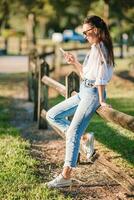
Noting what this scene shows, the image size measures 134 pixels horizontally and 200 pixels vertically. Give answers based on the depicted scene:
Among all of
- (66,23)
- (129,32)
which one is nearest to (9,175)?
(129,32)

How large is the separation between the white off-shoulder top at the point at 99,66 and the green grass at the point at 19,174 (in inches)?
51.4

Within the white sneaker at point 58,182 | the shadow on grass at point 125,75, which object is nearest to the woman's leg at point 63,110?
the white sneaker at point 58,182

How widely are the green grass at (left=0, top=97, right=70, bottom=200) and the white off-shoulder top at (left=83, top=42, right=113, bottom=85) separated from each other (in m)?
1.31

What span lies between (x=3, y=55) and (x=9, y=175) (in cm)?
3105

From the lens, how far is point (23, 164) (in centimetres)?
766

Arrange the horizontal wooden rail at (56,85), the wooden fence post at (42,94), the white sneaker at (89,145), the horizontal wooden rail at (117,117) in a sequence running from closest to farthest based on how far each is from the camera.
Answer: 1. the horizontal wooden rail at (117,117)
2. the white sneaker at (89,145)
3. the horizontal wooden rail at (56,85)
4. the wooden fence post at (42,94)

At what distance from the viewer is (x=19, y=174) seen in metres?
7.13

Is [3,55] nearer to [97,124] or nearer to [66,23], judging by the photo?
[66,23]

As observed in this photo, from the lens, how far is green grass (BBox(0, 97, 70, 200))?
627 cm

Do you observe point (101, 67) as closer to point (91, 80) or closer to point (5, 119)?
point (91, 80)

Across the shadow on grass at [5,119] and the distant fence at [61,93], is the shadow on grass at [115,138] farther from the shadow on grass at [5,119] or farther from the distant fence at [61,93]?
the shadow on grass at [5,119]

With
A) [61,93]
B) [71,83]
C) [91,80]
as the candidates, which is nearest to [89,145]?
[91,80]

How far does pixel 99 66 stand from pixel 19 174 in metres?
1.73

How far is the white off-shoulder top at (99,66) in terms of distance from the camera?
636 centimetres
